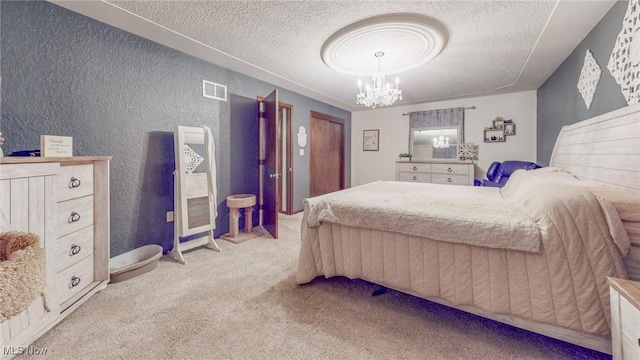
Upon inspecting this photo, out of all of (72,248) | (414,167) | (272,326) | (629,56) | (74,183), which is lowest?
(272,326)

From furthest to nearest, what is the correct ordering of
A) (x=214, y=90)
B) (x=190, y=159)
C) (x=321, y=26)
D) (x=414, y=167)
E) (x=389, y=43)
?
(x=414, y=167) < (x=214, y=90) < (x=190, y=159) < (x=389, y=43) < (x=321, y=26)

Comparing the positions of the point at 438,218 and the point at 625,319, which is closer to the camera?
the point at 625,319

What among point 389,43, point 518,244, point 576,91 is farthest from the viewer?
point 576,91

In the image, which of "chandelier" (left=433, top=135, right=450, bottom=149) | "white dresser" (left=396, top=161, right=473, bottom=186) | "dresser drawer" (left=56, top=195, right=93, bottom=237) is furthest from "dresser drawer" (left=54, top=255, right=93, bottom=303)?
"chandelier" (left=433, top=135, right=450, bottom=149)

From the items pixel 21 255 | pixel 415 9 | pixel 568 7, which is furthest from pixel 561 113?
pixel 21 255

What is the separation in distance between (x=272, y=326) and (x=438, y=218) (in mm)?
1241

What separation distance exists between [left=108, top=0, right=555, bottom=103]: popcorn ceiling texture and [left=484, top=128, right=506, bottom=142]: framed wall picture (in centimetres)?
149

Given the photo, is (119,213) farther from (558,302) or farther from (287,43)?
(558,302)

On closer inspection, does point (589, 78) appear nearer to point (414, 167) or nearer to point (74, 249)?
point (414, 167)

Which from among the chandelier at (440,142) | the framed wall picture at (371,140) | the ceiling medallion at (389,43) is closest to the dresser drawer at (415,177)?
the chandelier at (440,142)

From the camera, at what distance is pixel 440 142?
5113 mm

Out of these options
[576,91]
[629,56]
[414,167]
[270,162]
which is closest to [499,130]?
[414,167]

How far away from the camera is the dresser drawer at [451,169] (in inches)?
177

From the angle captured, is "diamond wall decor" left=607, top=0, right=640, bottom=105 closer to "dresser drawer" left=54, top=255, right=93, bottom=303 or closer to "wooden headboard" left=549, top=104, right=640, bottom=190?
"wooden headboard" left=549, top=104, right=640, bottom=190
